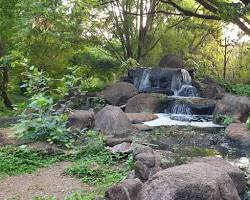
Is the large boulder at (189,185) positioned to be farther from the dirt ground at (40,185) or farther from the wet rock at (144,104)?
the wet rock at (144,104)

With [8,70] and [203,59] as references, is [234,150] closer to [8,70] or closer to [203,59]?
[8,70]

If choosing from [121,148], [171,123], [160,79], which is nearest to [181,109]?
[171,123]

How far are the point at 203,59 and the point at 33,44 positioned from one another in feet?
Result: 59.3

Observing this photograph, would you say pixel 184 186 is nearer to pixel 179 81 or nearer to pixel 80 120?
pixel 80 120

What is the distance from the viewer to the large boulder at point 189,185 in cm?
433

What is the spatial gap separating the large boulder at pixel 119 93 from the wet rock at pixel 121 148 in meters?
10.3

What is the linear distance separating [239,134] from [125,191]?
6957mm

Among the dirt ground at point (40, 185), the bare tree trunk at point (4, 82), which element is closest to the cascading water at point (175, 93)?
the bare tree trunk at point (4, 82)

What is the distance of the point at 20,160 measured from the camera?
7312mm

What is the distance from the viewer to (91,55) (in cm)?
2389

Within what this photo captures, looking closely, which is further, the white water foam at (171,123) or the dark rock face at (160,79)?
the dark rock face at (160,79)

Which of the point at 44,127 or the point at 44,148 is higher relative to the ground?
the point at 44,127

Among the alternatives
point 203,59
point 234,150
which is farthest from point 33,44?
point 203,59

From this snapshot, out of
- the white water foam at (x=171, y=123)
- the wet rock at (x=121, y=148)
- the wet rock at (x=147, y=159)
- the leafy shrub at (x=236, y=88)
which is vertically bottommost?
the white water foam at (x=171, y=123)
